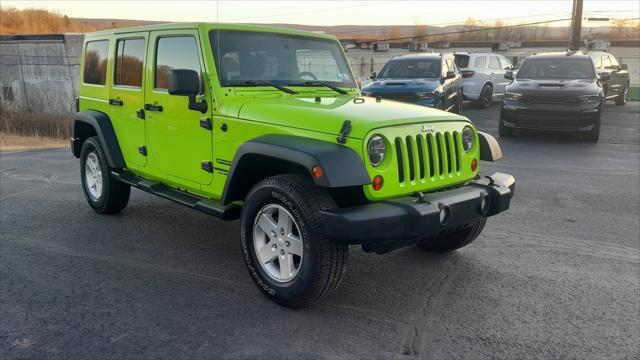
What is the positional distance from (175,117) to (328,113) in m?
1.59

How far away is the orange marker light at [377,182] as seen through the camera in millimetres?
3420

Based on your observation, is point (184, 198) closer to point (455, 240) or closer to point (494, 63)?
point (455, 240)

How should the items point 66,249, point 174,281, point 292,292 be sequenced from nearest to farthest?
1. point 292,292
2. point 174,281
3. point 66,249

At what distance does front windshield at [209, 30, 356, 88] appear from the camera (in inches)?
173

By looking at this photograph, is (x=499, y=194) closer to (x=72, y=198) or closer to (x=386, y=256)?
(x=386, y=256)

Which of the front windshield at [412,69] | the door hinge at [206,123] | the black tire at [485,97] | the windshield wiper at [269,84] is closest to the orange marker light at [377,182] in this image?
the windshield wiper at [269,84]

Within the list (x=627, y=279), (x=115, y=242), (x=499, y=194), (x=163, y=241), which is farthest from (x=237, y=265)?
(x=627, y=279)

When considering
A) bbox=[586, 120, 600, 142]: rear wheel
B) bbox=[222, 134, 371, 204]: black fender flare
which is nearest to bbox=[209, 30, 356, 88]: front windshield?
bbox=[222, 134, 371, 204]: black fender flare

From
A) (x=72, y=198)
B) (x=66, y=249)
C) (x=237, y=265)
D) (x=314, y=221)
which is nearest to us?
(x=314, y=221)

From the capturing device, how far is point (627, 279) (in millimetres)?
4316

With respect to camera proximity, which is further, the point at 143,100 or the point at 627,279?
the point at 143,100

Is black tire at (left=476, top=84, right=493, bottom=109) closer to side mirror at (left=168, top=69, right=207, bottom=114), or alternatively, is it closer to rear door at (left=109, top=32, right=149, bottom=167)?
rear door at (left=109, top=32, right=149, bottom=167)

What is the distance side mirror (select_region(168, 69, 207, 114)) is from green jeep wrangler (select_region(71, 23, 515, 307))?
0.01m

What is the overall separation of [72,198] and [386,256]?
4.24 m
